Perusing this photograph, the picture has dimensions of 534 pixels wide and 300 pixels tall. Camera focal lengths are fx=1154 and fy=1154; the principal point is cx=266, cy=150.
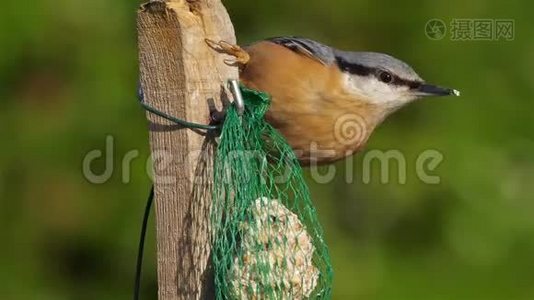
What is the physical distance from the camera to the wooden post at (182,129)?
2703 mm

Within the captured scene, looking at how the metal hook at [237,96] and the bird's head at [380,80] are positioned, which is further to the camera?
the bird's head at [380,80]

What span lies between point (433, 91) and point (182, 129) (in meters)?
1.33

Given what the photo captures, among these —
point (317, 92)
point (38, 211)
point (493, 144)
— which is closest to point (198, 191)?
point (317, 92)

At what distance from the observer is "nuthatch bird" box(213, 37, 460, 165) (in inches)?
148

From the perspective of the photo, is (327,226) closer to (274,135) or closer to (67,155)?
(67,155)

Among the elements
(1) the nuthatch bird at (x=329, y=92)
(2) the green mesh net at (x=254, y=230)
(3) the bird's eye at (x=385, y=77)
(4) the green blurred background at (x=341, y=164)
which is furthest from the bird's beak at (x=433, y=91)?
(2) the green mesh net at (x=254, y=230)

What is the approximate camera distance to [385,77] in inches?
154

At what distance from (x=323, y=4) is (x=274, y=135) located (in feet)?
4.88

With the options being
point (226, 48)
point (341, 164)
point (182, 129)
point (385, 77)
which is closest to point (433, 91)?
point (385, 77)

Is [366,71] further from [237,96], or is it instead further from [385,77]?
[237,96]

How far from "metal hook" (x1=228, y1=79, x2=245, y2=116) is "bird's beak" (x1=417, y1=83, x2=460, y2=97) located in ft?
3.84

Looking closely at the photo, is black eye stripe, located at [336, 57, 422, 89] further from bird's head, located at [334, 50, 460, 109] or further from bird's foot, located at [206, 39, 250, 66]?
bird's foot, located at [206, 39, 250, 66]

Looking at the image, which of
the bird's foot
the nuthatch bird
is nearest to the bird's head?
the nuthatch bird

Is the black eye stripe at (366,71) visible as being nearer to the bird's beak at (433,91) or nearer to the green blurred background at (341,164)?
the bird's beak at (433,91)
